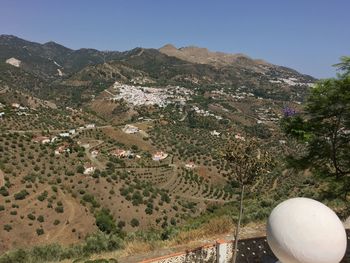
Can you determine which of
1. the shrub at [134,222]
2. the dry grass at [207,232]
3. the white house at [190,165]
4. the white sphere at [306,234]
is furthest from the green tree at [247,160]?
the white house at [190,165]

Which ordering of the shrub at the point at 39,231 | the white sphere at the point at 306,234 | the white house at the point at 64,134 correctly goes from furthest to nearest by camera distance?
the white house at the point at 64,134
the shrub at the point at 39,231
the white sphere at the point at 306,234

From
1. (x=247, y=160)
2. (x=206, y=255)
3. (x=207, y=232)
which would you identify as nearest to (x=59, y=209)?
(x=207, y=232)

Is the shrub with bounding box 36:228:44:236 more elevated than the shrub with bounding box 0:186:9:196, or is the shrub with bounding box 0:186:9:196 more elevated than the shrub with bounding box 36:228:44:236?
the shrub with bounding box 0:186:9:196

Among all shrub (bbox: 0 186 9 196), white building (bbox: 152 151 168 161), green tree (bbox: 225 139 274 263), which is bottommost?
white building (bbox: 152 151 168 161)

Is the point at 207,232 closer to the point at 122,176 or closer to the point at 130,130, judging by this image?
the point at 122,176

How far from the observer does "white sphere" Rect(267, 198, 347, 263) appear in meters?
7.59

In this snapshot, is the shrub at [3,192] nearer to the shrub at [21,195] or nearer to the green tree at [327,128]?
the shrub at [21,195]

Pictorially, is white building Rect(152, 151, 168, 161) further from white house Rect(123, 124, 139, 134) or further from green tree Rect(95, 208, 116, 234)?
green tree Rect(95, 208, 116, 234)

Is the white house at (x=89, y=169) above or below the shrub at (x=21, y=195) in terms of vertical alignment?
above

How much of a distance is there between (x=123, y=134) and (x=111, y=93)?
73.5 meters

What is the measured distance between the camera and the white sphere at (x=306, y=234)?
7586mm

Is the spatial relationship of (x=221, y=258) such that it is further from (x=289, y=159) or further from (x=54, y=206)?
(x=54, y=206)

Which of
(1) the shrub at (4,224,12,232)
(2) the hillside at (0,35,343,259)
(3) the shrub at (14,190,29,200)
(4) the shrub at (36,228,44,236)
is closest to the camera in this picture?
(2) the hillside at (0,35,343,259)

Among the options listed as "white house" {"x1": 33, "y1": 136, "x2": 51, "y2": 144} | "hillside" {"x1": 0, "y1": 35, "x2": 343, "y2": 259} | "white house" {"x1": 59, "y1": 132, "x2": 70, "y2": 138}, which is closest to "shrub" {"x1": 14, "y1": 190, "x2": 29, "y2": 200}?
"hillside" {"x1": 0, "y1": 35, "x2": 343, "y2": 259}
